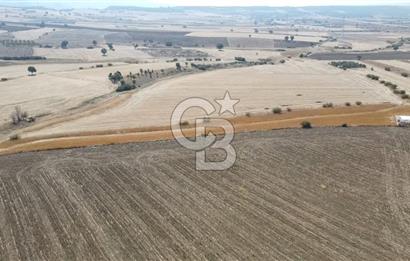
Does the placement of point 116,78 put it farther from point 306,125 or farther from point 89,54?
point 89,54

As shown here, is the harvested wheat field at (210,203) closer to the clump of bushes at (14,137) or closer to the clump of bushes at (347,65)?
the clump of bushes at (14,137)

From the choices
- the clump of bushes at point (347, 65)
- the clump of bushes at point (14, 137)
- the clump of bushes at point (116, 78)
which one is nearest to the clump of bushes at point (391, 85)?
the clump of bushes at point (347, 65)

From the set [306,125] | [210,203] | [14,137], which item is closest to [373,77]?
[306,125]

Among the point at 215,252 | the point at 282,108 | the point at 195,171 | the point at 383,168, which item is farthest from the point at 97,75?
the point at 215,252

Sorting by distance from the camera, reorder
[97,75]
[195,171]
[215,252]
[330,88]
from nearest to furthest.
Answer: [215,252] → [195,171] → [330,88] → [97,75]

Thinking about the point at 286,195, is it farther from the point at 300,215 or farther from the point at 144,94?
the point at 144,94

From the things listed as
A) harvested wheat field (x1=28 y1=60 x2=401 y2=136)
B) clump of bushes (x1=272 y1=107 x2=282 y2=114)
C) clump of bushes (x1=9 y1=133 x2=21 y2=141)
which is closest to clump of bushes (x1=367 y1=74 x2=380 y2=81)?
harvested wheat field (x1=28 y1=60 x2=401 y2=136)
